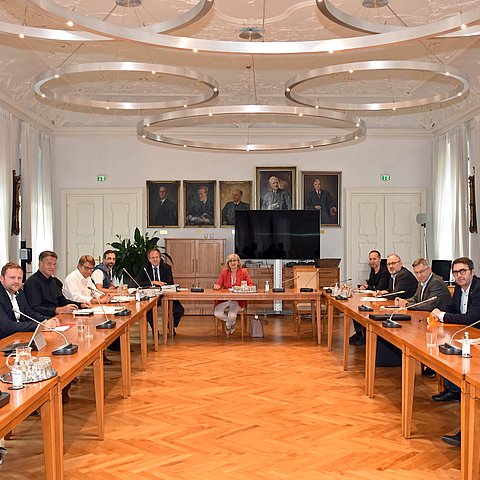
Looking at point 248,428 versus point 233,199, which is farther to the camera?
point 233,199

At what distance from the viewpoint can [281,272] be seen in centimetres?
1332

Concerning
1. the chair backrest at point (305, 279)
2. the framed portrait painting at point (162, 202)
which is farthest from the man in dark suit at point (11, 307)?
the framed portrait painting at point (162, 202)

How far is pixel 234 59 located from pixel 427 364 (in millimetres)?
7211

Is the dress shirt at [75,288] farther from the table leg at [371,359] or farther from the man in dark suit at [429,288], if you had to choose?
the man in dark suit at [429,288]

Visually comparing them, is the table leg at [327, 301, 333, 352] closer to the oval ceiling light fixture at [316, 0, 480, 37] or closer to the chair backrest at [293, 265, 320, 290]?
the chair backrest at [293, 265, 320, 290]

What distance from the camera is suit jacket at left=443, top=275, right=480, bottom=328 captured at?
6285 mm

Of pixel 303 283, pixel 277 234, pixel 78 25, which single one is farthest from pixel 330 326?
pixel 78 25

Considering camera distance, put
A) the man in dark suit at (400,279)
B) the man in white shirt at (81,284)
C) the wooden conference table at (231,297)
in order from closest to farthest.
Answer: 1. the man in white shirt at (81,284)
2. the man in dark suit at (400,279)
3. the wooden conference table at (231,297)

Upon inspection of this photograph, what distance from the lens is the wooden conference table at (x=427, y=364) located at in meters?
3.88

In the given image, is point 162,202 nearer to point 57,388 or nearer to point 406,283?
point 406,283

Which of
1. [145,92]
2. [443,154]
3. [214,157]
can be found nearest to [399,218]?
[443,154]

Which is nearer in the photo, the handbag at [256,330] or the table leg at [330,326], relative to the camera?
the table leg at [330,326]

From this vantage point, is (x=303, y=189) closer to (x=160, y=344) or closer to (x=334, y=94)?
(x=334, y=94)

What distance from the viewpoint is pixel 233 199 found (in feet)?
46.6
